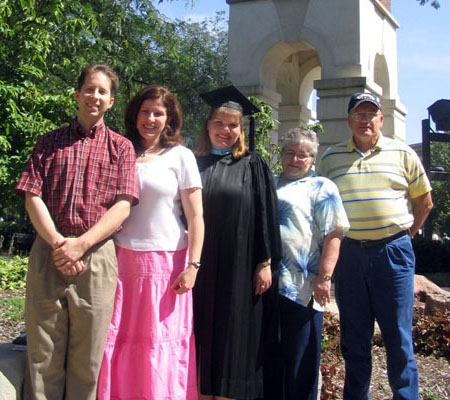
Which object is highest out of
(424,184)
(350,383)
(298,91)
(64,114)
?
(298,91)

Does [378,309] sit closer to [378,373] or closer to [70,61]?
[378,373]

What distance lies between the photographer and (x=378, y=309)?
3.78 meters

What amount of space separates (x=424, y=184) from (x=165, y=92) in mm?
1952

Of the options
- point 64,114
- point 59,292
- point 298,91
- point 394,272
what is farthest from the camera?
point 298,91

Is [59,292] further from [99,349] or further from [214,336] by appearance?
[214,336]

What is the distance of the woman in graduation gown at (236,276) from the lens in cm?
337

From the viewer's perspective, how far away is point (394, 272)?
146 inches

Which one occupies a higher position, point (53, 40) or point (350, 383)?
point (53, 40)

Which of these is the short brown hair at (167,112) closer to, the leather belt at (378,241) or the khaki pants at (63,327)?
the khaki pants at (63,327)

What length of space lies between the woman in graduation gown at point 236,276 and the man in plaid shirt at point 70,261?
0.68 metres

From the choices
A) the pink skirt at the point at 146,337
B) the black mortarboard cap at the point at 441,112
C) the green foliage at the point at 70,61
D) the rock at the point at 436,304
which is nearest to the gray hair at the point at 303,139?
the pink skirt at the point at 146,337

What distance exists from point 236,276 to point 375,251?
105cm

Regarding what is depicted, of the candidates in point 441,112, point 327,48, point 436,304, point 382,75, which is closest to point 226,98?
point 436,304

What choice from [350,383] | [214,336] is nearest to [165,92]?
[214,336]
